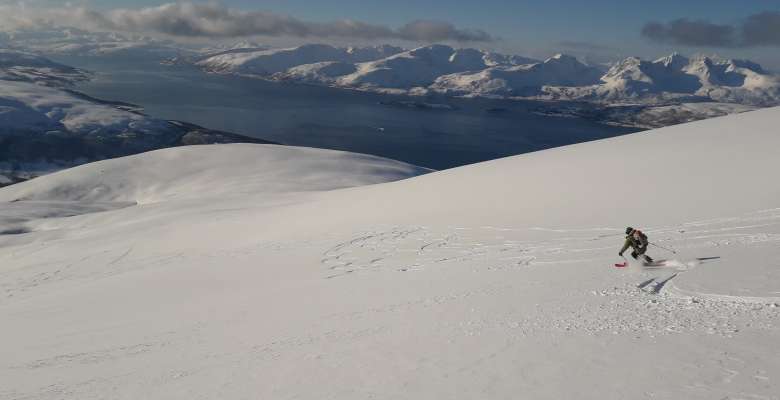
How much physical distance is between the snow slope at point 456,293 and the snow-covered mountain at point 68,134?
113612mm

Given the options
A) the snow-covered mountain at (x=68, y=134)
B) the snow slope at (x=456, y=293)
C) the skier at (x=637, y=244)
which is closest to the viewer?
the snow slope at (x=456, y=293)

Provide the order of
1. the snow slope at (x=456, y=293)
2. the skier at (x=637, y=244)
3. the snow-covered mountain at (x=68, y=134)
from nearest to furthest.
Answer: the snow slope at (x=456, y=293) → the skier at (x=637, y=244) → the snow-covered mountain at (x=68, y=134)

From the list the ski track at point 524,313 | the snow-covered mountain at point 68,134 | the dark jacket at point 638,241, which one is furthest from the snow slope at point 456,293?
the snow-covered mountain at point 68,134

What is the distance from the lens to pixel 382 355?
26.8ft

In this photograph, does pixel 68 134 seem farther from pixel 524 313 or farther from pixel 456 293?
pixel 524 313

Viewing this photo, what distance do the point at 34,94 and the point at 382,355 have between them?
684 feet

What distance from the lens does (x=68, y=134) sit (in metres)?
139

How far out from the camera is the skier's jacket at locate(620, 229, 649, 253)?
10492 mm

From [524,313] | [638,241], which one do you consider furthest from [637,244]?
[524,313]

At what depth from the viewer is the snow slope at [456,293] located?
22.6 ft

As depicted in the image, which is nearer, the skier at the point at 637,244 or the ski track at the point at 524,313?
the ski track at the point at 524,313

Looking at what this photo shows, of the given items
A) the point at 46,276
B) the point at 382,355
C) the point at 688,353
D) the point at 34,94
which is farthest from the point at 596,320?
the point at 34,94

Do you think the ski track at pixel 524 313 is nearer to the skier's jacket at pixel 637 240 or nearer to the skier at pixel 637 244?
the skier at pixel 637 244

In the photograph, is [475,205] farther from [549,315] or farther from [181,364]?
[181,364]
